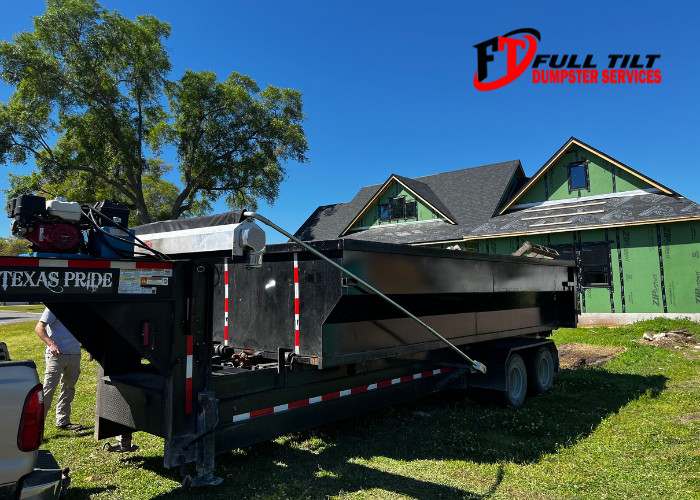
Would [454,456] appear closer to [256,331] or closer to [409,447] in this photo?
[409,447]

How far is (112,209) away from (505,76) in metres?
17.6

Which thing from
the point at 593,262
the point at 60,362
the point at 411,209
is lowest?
the point at 60,362

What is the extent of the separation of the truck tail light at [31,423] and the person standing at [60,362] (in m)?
3.86

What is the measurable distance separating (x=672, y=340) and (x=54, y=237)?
15.9 metres

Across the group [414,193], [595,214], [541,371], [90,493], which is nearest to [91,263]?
[90,493]

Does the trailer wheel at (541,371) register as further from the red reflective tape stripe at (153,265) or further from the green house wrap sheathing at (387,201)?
the green house wrap sheathing at (387,201)

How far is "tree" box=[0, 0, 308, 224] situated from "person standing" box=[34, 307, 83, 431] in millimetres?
21252

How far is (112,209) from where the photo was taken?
4.10 meters

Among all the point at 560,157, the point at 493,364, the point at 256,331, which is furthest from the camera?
the point at 560,157

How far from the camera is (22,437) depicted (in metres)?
2.79

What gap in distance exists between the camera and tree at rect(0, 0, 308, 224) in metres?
25.4

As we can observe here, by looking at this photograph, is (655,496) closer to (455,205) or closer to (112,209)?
(112,209)

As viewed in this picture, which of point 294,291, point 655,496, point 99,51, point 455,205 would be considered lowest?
point 655,496

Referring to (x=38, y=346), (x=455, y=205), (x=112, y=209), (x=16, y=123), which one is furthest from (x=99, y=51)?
(x=112, y=209)
